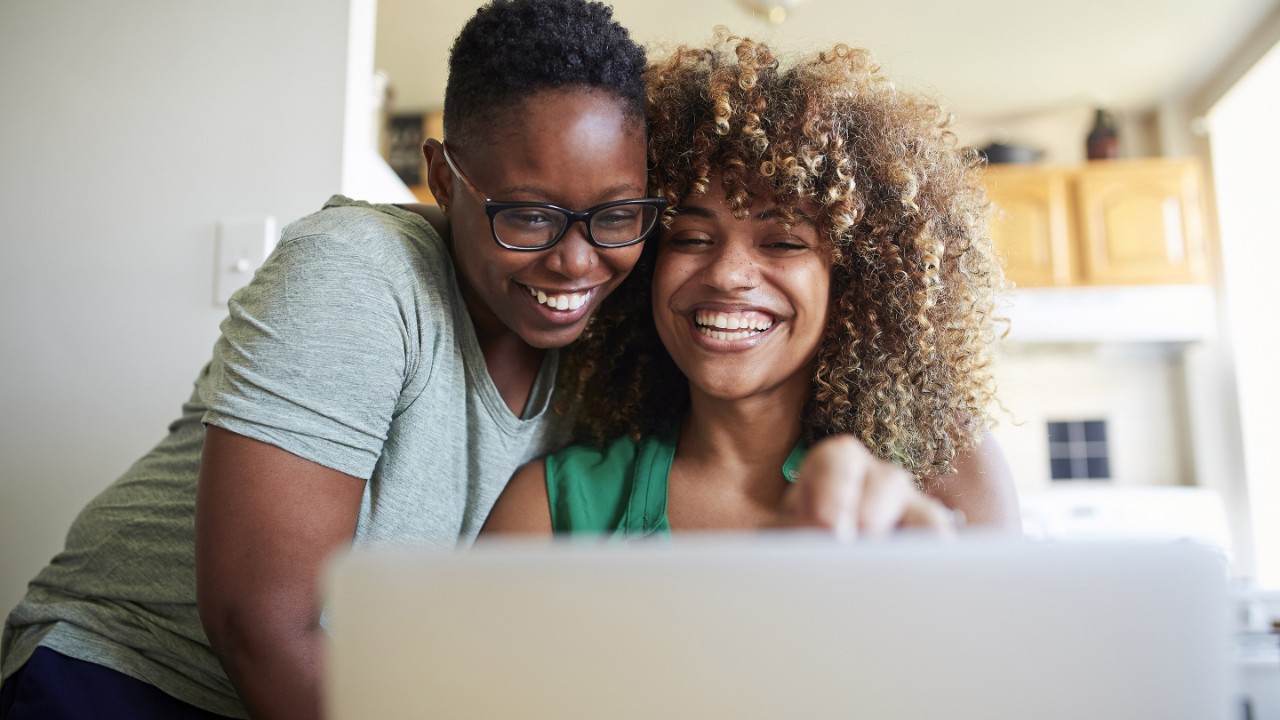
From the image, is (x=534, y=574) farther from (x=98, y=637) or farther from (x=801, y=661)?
(x=98, y=637)

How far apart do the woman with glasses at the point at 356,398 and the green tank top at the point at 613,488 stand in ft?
0.29

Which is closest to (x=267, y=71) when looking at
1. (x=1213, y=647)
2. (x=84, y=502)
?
(x=84, y=502)

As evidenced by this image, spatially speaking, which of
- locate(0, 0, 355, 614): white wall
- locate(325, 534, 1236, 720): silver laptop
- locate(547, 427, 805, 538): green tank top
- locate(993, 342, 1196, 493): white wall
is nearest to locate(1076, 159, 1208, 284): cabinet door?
locate(993, 342, 1196, 493): white wall

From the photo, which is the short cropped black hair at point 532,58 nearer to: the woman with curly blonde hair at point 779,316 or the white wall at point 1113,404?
the woman with curly blonde hair at point 779,316

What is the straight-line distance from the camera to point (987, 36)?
379cm

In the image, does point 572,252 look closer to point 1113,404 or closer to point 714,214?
point 714,214

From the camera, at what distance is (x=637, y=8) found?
3.53 meters

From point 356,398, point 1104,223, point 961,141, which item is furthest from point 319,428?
point 1104,223

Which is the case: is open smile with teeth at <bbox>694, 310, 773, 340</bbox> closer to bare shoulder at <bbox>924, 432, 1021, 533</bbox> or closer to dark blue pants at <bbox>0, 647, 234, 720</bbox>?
bare shoulder at <bbox>924, 432, 1021, 533</bbox>

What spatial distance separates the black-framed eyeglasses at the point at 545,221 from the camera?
3.10ft

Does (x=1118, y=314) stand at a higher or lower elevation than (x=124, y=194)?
higher

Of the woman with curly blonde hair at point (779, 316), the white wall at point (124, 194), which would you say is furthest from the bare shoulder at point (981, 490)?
the white wall at point (124, 194)

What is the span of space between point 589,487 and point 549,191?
461 mm

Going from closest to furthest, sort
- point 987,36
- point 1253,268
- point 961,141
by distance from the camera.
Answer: point 987,36, point 961,141, point 1253,268
